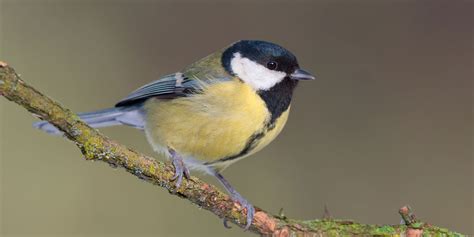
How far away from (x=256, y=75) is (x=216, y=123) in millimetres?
292

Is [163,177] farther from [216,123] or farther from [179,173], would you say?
[216,123]

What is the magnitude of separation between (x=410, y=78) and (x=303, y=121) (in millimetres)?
830

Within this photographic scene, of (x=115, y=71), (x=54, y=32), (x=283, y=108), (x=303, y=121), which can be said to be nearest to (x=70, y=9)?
(x=54, y=32)

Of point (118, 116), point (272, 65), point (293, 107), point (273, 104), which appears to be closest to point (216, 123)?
point (273, 104)

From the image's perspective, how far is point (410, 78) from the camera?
392cm

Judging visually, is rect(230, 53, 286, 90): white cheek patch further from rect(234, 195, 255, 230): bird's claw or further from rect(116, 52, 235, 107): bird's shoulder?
rect(234, 195, 255, 230): bird's claw

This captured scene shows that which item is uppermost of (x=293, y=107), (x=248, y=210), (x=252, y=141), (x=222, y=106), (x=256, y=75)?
(x=293, y=107)

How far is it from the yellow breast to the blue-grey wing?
5 cm

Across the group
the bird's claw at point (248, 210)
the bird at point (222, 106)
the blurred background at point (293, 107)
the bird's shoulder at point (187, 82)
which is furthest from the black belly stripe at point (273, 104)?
the blurred background at point (293, 107)

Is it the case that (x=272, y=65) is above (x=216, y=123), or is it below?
above

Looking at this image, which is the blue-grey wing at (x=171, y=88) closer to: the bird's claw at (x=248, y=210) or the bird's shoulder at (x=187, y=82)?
the bird's shoulder at (x=187, y=82)

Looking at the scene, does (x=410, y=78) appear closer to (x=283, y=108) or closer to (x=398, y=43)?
(x=398, y=43)

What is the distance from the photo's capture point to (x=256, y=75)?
2279mm

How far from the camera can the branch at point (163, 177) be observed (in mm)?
1433
